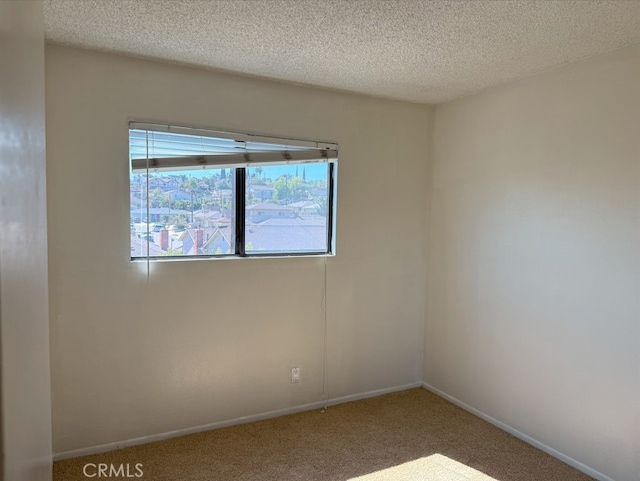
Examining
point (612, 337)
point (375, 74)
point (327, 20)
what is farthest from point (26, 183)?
point (612, 337)

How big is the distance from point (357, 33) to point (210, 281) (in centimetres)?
178

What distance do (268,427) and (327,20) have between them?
2.59m

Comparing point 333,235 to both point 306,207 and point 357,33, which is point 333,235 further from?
point 357,33

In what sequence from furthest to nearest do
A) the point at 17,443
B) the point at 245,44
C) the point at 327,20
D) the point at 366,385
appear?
the point at 366,385 → the point at 245,44 → the point at 327,20 → the point at 17,443

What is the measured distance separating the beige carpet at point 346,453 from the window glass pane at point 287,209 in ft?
4.15

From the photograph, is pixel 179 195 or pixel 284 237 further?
pixel 284 237

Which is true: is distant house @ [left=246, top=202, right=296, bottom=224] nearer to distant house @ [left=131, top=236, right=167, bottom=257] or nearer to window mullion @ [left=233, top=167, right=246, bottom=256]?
window mullion @ [left=233, top=167, right=246, bottom=256]

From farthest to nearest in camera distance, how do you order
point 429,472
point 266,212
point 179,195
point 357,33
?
point 266,212, point 179,195, point 429,472, point 357,33

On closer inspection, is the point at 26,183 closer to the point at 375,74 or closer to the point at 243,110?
the point at 243,110

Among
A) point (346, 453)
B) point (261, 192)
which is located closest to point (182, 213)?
point (261, 192)

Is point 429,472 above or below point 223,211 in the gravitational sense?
below

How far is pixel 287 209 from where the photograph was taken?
3182 mm

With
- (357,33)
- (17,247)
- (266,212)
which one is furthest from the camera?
(266,212)

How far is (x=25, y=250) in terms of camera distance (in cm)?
77
